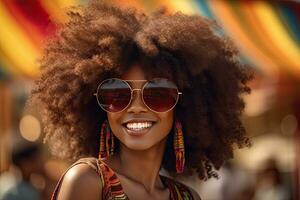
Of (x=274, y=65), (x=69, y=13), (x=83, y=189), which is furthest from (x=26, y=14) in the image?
(x=83, y=189)

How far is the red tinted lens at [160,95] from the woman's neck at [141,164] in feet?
0.61

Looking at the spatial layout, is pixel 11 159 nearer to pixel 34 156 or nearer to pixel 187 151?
pixel 34 156

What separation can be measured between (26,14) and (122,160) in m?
3.73

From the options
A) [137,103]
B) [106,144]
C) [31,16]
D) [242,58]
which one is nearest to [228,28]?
[242,58]

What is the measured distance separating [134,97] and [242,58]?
4.04 m

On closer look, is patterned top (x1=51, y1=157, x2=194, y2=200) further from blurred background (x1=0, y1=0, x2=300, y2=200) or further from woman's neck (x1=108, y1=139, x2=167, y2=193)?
blurred background (x1=0, y1=0, x2=300, y2=200)

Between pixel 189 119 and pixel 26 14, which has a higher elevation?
pixel 26 14

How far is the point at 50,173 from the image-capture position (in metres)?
7.87

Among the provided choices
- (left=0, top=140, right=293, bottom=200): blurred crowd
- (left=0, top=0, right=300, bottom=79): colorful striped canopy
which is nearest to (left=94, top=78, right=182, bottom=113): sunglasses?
(left=0, top=140, right=293, bottom=200): blurred crowd

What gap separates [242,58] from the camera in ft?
24.1

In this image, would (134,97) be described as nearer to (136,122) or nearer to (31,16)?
(136,122)

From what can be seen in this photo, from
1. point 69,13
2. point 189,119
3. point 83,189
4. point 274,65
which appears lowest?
point 83,189

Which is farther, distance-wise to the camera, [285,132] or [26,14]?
[285,132]

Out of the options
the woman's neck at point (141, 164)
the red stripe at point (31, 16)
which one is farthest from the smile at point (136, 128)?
the red stripe at point (31, 16)
